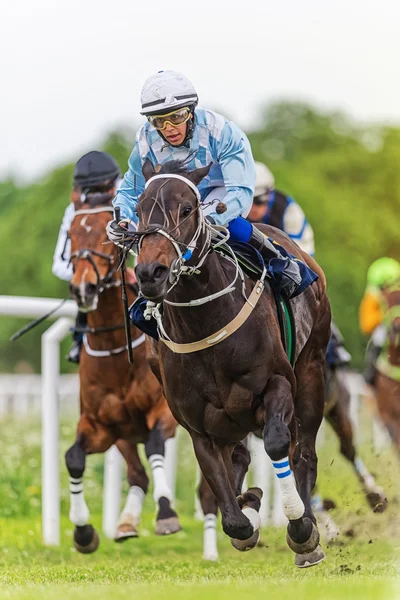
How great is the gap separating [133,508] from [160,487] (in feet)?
1.06

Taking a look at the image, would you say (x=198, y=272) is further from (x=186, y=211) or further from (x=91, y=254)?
(x=91, y=254)

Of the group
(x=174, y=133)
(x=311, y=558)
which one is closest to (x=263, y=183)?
(x=174, y=133)

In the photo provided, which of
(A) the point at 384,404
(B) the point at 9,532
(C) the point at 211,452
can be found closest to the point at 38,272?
(A) the point at 384,404

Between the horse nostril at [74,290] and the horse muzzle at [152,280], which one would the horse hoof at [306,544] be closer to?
the horse muzzle at [152,280]

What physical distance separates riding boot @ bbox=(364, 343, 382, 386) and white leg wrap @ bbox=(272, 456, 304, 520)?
6.77 meters

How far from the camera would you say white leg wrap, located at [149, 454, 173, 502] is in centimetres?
807

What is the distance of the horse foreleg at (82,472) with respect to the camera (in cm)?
822

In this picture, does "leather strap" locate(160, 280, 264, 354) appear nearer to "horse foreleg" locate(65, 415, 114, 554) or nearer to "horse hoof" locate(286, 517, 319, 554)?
"horse hoof" locate(286, 517, 319, 554)

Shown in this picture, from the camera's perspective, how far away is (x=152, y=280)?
5395 millimetres

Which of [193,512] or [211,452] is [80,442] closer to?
[211,452]

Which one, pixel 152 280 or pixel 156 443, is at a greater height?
pixel 152 280

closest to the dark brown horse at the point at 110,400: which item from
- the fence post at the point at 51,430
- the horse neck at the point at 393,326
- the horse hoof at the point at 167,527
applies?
the horse hoof at the point at 167,527

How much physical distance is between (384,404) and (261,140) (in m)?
35.2

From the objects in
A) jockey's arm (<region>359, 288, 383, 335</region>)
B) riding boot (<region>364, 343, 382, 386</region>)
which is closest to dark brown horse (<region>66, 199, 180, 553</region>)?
riding boot (<region>364, 343, 382, 386</region>)
